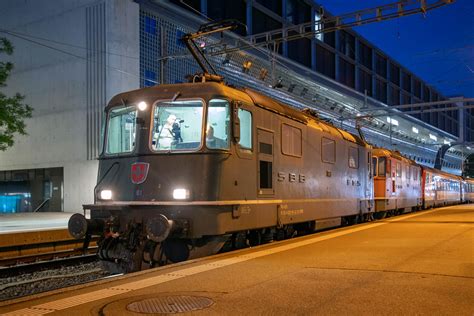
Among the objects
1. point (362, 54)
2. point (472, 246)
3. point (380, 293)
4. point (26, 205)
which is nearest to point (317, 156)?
point (472, 246)

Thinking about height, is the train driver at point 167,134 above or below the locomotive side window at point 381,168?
above

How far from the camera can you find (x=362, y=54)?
4906 cm

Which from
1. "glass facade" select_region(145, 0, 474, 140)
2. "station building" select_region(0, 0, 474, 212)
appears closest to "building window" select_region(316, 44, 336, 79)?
"glass facade" select_region(145, 0, 474, 140)

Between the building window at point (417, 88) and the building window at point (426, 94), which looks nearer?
the building window at point (417, 88)

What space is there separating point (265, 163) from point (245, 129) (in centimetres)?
102

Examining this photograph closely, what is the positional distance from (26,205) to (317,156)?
70.2 feet

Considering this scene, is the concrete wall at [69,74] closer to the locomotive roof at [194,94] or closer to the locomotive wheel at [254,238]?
the locomotive roof at [194,94]

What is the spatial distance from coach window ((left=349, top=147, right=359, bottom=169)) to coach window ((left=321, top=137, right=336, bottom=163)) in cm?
178

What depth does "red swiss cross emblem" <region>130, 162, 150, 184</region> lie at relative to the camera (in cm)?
930

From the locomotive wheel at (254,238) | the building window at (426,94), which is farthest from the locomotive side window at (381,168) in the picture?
the building window at (426,94)

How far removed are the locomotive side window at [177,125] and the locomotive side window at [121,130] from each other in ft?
2.07

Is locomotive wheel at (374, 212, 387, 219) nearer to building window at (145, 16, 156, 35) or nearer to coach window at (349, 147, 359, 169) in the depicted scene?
coach window at (349, 147, 359, 169)

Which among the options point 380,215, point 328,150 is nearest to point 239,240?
point 328,150

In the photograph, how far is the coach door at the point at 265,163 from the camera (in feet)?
33.7
